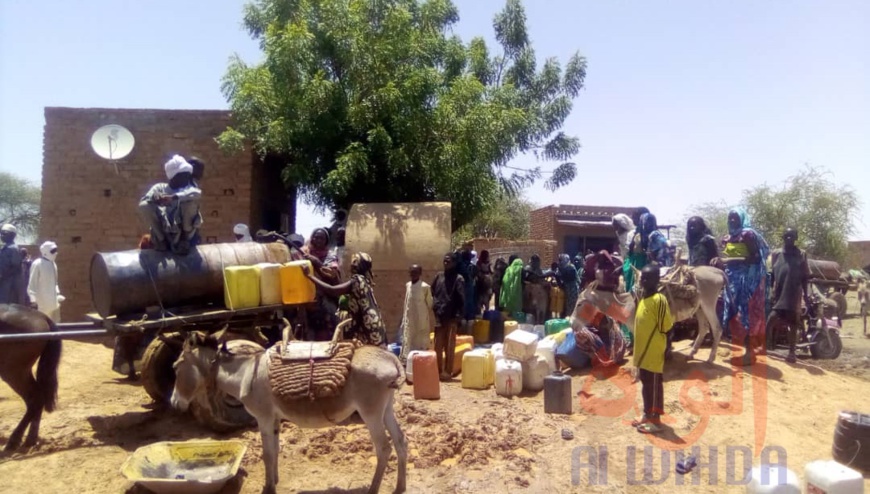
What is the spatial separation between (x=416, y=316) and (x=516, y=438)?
9.69 ft

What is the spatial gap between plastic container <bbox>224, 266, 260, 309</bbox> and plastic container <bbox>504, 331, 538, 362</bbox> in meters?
3.62

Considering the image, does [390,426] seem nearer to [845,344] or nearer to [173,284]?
[173,284]

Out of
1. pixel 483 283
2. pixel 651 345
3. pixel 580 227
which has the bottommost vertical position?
pixel 651 345

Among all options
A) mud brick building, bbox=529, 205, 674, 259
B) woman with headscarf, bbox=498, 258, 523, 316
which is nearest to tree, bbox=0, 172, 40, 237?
mud brick building, bbox=529, 205, 674, 259

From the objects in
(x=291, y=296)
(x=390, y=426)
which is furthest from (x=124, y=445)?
(x=390, y=426)

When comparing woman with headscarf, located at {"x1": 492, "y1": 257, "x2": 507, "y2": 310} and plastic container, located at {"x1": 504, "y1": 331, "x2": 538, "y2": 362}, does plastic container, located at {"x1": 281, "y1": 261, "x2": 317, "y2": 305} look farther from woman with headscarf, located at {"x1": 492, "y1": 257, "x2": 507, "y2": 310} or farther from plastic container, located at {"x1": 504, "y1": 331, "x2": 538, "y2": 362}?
woman with headscarf, located at {"x1": 492, "y1": 257, "x2": 507, "y2": 310}

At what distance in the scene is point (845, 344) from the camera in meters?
15.9

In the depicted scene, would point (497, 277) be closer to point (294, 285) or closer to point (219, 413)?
point (294, 285)

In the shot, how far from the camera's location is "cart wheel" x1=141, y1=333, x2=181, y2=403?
6.84 m

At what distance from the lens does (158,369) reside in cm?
688

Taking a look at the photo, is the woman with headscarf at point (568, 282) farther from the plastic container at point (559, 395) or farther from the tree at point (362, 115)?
the plastic container at point (559, 395)

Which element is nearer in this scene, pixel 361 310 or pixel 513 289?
pixel 361 310

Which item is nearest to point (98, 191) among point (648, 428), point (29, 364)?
point (29, 364)

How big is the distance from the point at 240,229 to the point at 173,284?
2896mm
